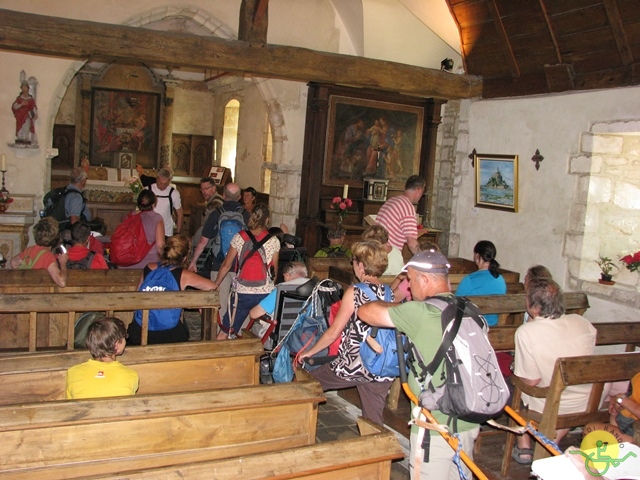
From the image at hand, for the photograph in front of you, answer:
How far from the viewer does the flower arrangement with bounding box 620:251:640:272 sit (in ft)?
22.0

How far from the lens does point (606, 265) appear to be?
7.12 m

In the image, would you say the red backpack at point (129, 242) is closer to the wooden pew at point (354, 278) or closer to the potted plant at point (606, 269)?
the wooden pew at point (354, 278)

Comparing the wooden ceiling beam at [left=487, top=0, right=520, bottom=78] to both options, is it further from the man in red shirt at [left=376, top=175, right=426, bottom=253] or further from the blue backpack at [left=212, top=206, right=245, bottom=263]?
the blue backpack at [left=212, top=206, right=245, bottom=263]

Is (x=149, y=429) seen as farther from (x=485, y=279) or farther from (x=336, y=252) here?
(x=336, y=252)

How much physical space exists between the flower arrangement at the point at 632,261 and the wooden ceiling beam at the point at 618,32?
1.96 meters

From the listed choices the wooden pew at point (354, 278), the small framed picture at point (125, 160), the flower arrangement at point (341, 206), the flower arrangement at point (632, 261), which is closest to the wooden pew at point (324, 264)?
the wooden pew at point (354, 278)

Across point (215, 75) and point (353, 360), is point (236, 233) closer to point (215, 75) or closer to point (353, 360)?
point (353, 360)

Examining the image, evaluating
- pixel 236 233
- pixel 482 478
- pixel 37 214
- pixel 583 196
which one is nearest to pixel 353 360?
pixel 482 478

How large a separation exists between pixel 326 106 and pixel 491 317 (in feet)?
Result: 20.9

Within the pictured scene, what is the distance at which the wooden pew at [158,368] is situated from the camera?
3.58 metres

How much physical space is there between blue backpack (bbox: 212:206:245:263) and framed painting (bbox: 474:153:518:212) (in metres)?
3.66

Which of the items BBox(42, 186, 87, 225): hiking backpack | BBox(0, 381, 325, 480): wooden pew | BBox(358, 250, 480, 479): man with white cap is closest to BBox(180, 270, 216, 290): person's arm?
BBox(0, 381, 325, 480): wooden pew

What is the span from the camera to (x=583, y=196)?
7270 mm

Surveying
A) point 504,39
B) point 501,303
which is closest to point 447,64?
point 504,39
